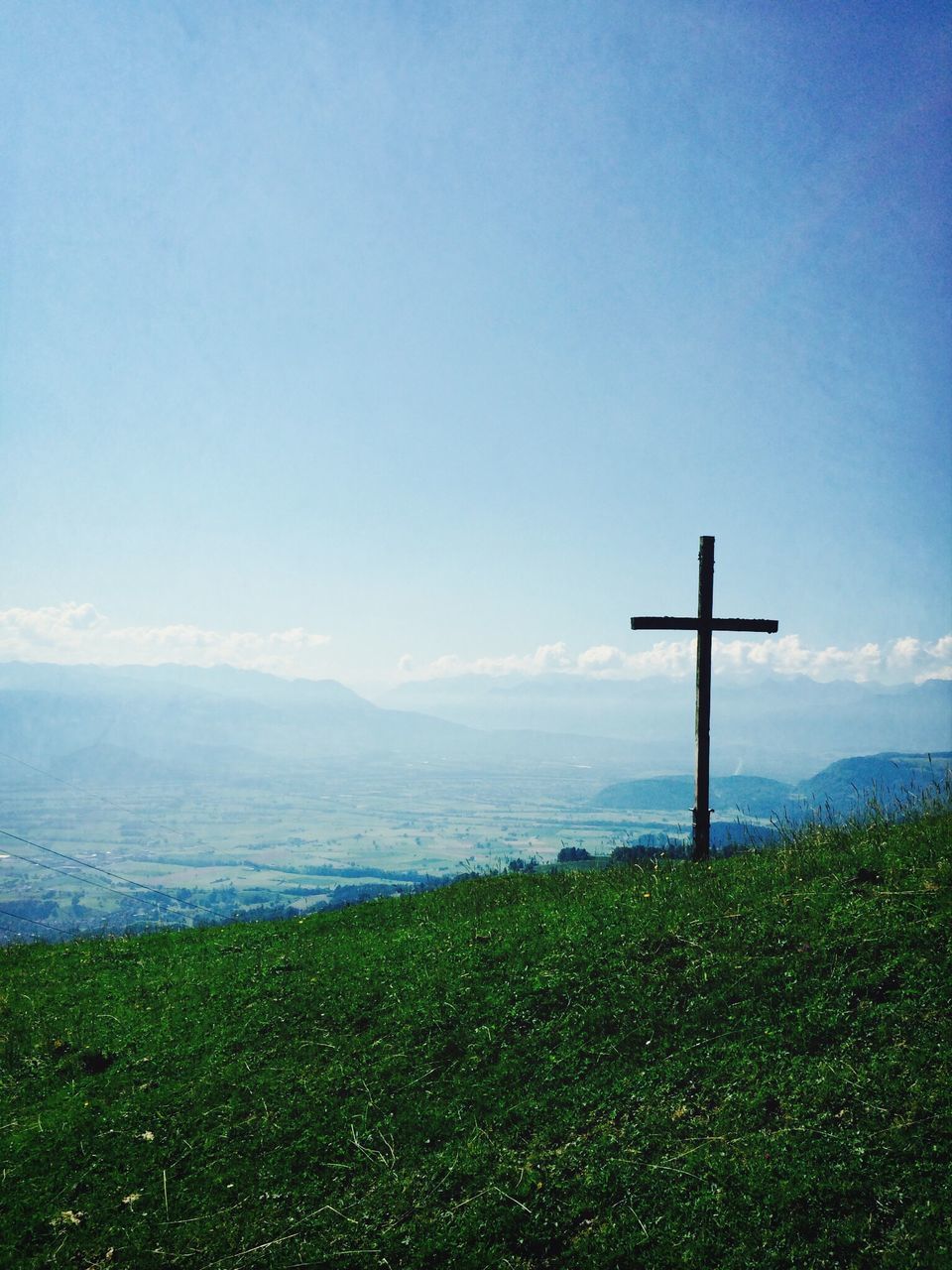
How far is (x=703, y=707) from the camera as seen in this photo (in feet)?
40.2

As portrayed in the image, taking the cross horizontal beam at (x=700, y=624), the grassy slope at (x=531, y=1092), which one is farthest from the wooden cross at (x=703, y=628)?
the grassy slope at (x=531, y=1092)

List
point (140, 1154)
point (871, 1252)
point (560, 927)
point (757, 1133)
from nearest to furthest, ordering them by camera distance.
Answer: point (871, 1252) → point (757, 1133) → point (140, 1154) → point (560, 927)

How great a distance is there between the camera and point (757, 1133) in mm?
5352

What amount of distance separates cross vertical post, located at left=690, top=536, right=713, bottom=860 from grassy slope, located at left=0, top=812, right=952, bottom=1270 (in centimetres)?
240

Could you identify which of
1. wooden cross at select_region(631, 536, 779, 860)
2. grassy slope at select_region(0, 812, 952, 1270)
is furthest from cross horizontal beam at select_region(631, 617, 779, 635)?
grassy slope at select_region(0, 812, 952, 1270)

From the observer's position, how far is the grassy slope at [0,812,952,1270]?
4859 mm

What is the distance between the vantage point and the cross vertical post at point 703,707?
11.9 meters

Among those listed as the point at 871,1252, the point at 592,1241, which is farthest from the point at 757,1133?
the point at 592,1241

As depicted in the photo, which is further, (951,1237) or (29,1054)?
(29,1054)

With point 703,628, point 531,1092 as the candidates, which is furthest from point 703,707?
point 531,1092

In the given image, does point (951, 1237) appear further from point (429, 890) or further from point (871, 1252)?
point (429, 890)

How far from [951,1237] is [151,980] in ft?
28.4

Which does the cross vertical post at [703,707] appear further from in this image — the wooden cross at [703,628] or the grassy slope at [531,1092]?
the grassy slope at [531,1092]

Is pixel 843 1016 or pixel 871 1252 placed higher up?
pixel 843 1016
